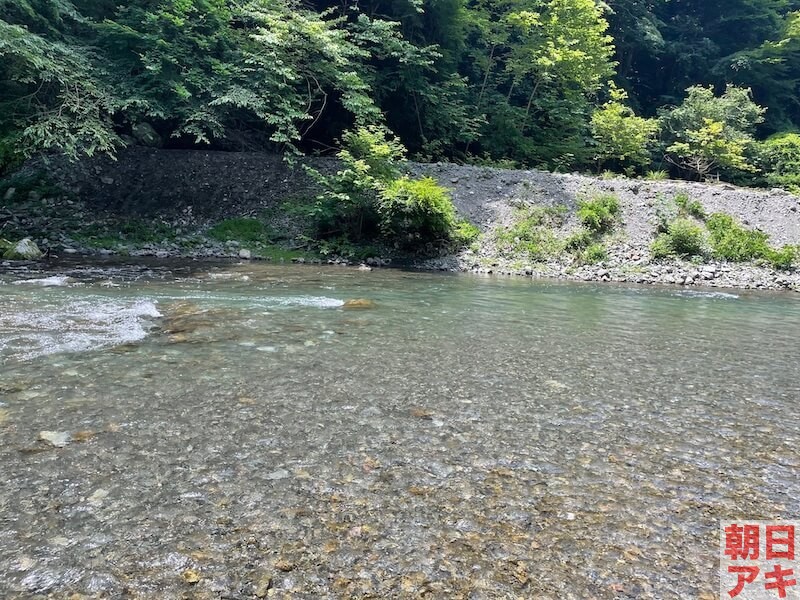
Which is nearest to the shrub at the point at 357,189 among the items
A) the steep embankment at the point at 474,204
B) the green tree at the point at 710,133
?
the steep embankment at the point at 474,204

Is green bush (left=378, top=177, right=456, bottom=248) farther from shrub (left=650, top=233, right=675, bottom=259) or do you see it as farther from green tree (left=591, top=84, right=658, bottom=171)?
green tree (left=591, top=84, right=658, bottom=171)

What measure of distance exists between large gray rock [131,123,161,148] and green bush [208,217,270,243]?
→ 4.97 m

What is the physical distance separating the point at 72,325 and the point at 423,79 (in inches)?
797

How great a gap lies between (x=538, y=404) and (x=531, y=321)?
13.7ft

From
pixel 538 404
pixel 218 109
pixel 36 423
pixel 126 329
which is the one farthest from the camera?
pixel 218 109

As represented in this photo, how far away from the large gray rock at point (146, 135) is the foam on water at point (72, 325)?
13.4 metres

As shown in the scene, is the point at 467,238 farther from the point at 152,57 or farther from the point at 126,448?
the point at 126,448

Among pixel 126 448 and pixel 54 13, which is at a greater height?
pixel 54 13

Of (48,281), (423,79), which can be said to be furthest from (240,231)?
(423,79)

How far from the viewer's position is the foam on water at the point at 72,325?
5668 millimetres

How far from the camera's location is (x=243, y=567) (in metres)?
2.38

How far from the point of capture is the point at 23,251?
1280 centimetres

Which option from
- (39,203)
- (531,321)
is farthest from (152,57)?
(531,321)

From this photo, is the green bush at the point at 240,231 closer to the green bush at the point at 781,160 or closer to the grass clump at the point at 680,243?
the grass clump at the point at 680,243
